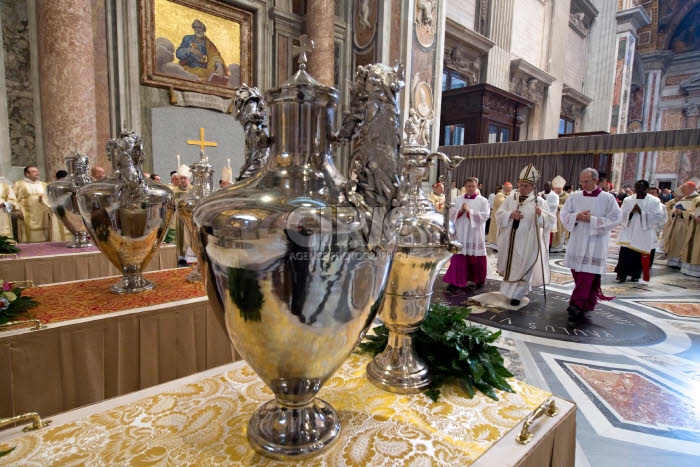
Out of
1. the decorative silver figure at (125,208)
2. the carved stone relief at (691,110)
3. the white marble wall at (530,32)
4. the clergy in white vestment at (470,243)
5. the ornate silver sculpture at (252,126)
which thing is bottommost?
the clergy in white vestment at (470,243)

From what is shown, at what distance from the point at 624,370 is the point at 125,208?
3.65 metres

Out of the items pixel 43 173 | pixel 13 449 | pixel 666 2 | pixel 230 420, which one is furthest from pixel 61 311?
pixel 666 2

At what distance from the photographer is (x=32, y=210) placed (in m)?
5.66

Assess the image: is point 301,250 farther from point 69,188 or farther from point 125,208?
point 69,188

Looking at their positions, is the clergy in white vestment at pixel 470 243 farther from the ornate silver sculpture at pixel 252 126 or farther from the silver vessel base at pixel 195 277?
the ornate silver sculpture at pixel 252 126

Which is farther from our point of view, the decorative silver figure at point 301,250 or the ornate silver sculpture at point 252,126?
the ornate silver sculpture at point 252,126

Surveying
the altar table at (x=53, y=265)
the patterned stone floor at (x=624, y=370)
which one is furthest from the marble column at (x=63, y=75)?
the patterned stone floor at (x=624, y=370)

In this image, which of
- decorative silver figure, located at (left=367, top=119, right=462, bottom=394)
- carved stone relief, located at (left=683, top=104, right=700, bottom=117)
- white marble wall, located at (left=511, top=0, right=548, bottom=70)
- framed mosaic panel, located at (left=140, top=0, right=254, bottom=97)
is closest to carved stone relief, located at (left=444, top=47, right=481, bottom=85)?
white marble wall, located at (left=511, top=0, right=548, bottom=70)

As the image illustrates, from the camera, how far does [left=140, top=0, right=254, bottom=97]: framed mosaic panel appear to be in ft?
25.0

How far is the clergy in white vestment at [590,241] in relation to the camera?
4375 millimetres

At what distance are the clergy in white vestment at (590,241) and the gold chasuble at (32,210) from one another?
7.22 meters

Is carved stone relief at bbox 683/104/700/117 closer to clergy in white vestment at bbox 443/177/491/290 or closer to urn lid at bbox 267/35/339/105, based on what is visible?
clergy in white vestment at bbox 443/177/491/290

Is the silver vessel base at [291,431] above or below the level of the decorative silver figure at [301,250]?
below

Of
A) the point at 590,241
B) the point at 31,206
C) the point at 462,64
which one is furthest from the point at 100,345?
the point at 462,64
